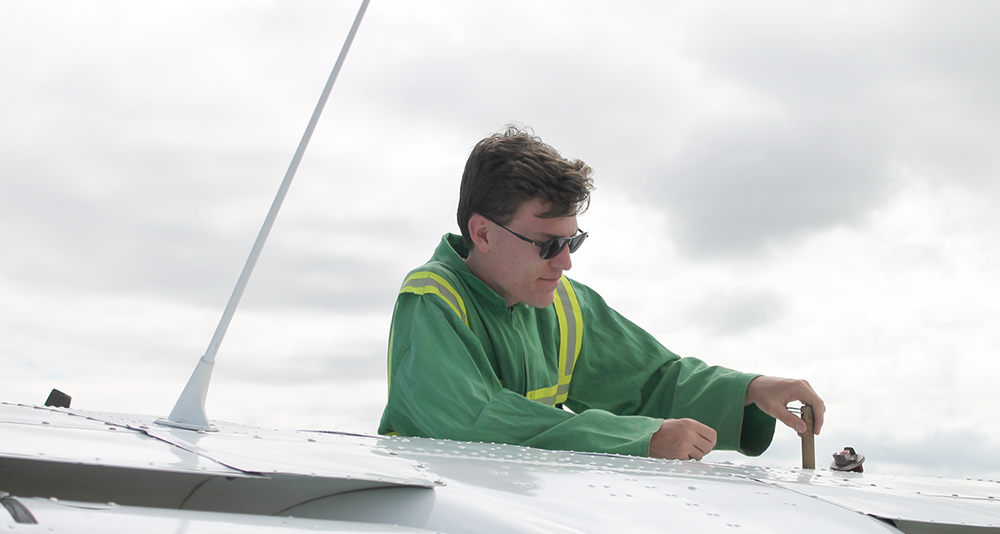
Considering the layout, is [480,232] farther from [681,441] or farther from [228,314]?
[228,314]

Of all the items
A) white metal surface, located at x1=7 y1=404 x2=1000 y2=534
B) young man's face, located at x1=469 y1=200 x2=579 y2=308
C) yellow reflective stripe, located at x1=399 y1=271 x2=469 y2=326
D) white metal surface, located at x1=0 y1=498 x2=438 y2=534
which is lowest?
white metal surface, located at x1=0 y1=498 x2=438 y2=534

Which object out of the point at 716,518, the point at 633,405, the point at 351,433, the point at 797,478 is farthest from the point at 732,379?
the point at 716,518

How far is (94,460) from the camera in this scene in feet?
3.05

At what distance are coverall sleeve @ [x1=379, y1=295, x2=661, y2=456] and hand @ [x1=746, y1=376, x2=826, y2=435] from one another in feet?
2.68

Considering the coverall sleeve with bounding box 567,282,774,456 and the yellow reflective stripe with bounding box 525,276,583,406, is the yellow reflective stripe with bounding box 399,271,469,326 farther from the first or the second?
the coverall sleeve with bounding box 567,282,774,456

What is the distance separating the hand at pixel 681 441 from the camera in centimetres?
205

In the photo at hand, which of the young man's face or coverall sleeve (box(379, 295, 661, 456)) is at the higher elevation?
the young man's face

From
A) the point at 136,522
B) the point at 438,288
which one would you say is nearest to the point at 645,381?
the point at 438,288

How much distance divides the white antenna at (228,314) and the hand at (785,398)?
1.94 metres

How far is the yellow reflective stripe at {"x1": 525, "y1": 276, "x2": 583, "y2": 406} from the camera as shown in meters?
3.42

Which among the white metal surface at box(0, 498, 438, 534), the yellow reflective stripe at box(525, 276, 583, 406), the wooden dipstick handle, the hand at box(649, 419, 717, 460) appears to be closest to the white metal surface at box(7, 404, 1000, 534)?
the white metal surface at box(0, 498, 438, 534)

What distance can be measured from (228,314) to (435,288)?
106cm

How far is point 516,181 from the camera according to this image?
9.65 feet

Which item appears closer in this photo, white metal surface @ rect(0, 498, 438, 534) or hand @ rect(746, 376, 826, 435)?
white metal surface @ rect(0, 498, 438, 534)
